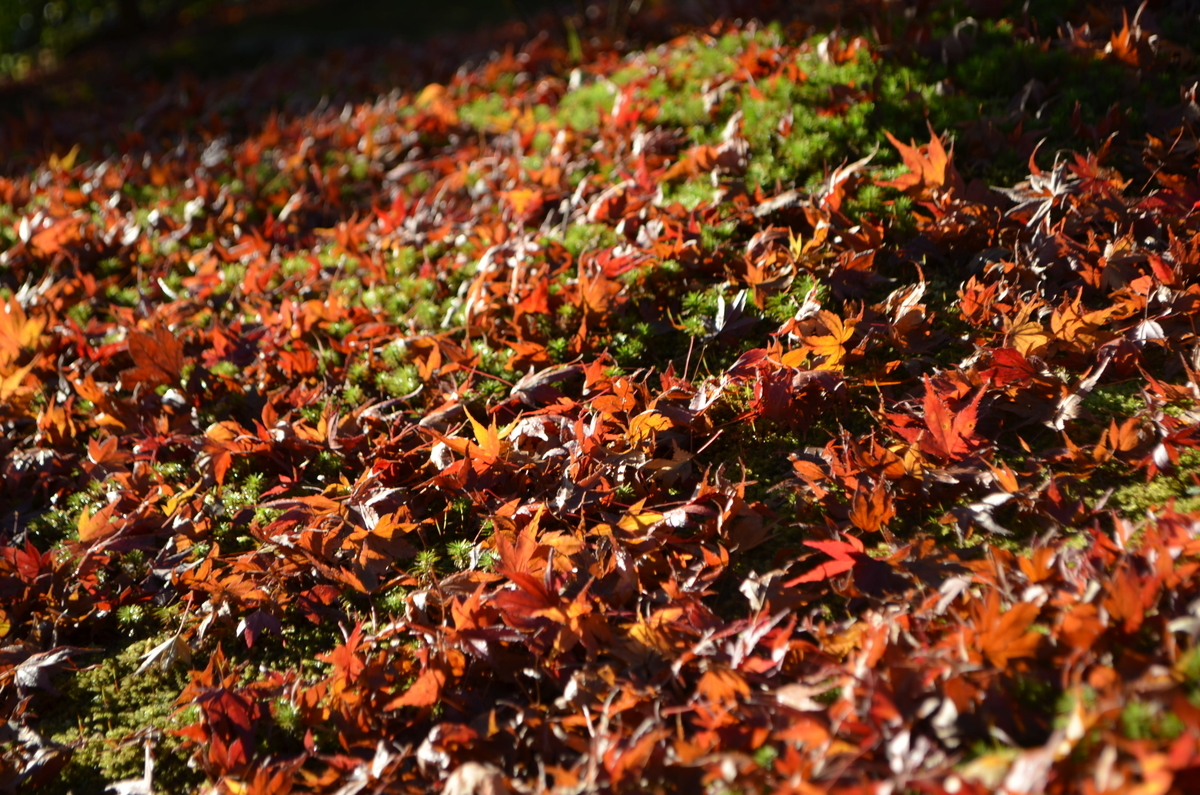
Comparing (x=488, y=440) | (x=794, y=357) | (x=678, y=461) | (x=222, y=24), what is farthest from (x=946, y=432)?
(x=222, y=24)

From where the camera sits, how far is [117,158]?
6.00 meters

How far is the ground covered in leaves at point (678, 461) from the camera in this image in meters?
1.66

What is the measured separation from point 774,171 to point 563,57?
320 centimetres

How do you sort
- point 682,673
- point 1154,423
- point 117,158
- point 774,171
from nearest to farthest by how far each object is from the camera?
point 682,673 < point 1154,423 < point 774,171 < point 117,158

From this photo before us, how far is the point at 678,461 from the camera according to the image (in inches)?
90.9

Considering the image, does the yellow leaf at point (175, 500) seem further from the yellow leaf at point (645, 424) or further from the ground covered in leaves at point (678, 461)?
the yellow leaf at point (645, 424)

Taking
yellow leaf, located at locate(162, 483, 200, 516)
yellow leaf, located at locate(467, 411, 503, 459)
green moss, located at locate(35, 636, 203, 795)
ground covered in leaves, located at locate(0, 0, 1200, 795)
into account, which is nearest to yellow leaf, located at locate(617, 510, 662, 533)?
ground covered in leaves, located at locate(0, 0, 1200, 795)

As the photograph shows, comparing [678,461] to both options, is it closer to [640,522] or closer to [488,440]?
[640,522]

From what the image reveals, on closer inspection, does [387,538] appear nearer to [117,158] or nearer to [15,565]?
[15,565]

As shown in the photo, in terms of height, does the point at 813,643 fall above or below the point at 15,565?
below

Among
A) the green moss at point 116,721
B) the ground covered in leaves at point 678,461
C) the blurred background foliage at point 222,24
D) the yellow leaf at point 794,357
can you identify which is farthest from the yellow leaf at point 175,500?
the blurred background foliage at point 222,24

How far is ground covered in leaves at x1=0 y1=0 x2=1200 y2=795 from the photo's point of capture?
1.66 m

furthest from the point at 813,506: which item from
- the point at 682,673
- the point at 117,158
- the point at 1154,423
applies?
the point at 117,158

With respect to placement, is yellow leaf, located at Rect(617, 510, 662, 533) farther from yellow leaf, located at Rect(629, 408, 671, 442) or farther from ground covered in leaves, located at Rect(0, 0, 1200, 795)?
yellow leaf, located at Rect(629, 408, 671, 442)
